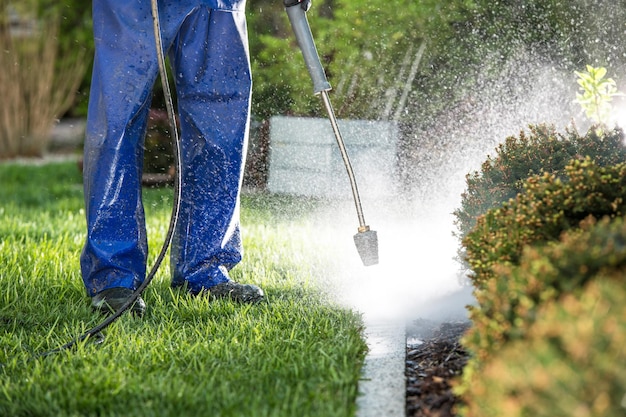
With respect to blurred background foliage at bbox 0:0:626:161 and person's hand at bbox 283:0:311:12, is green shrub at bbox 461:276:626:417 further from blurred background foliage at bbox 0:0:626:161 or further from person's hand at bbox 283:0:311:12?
blurred background foliage at bbox 0:0:626:161

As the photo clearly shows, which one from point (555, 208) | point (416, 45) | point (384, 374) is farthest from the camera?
point (416, 45)

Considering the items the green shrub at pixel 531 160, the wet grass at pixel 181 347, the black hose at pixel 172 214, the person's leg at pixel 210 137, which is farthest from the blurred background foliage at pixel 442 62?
the black hose at pixel 172 214

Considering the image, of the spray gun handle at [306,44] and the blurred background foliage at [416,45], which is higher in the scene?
the blurred background foliage at [416,45]

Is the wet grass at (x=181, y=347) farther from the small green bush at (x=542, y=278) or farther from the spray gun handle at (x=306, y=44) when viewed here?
the spray gun handle at (x=306, y=44)

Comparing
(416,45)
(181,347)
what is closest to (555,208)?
(181,347)

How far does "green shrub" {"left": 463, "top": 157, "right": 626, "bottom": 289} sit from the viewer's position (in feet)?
5.91

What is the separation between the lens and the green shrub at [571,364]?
3.98 feet

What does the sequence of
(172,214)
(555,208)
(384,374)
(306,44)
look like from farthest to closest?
(306,44), (172,214), (384,374), (555,208)

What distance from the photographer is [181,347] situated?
2.27 metres

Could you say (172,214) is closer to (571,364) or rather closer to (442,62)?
(571,364)

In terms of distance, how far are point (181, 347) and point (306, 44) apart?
1031 millimetres

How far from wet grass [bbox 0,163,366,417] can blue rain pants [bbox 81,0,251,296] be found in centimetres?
16

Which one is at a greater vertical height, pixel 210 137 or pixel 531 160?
pixel 210 137

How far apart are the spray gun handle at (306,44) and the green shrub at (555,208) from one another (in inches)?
39.1
